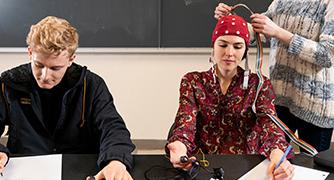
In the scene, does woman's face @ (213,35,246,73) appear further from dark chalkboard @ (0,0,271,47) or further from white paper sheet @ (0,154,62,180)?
dark chalkboard @ (0,0,271,47)

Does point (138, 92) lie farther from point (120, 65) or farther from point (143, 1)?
point (143, 1)

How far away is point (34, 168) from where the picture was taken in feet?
4.26

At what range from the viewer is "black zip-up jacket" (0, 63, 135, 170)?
4.92 feet

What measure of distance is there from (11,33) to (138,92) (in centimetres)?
101

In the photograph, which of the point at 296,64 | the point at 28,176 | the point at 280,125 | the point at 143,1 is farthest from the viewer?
the point at 143,1

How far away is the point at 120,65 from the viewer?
2988 millimetres

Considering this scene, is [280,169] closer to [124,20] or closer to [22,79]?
[22,79]

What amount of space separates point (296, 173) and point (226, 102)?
0.41 metres

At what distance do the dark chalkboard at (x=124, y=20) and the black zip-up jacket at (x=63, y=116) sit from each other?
135cm

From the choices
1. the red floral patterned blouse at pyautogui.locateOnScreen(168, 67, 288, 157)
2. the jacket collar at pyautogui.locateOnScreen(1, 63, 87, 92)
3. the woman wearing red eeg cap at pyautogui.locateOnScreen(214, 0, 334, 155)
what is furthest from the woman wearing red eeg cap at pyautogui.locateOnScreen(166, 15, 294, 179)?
the jacket collar at pyautogui.locateOnScreen(1, 63, 87, 92)

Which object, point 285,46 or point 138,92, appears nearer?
point 285,46

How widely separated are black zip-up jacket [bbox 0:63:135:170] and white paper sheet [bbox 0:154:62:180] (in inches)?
5.1

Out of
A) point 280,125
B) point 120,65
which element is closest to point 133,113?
point 120,65

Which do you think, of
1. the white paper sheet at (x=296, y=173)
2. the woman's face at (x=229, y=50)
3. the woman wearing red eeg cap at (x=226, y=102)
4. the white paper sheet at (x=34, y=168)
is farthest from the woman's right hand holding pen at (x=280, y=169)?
the white paper sheet at (x=34, y=168)
